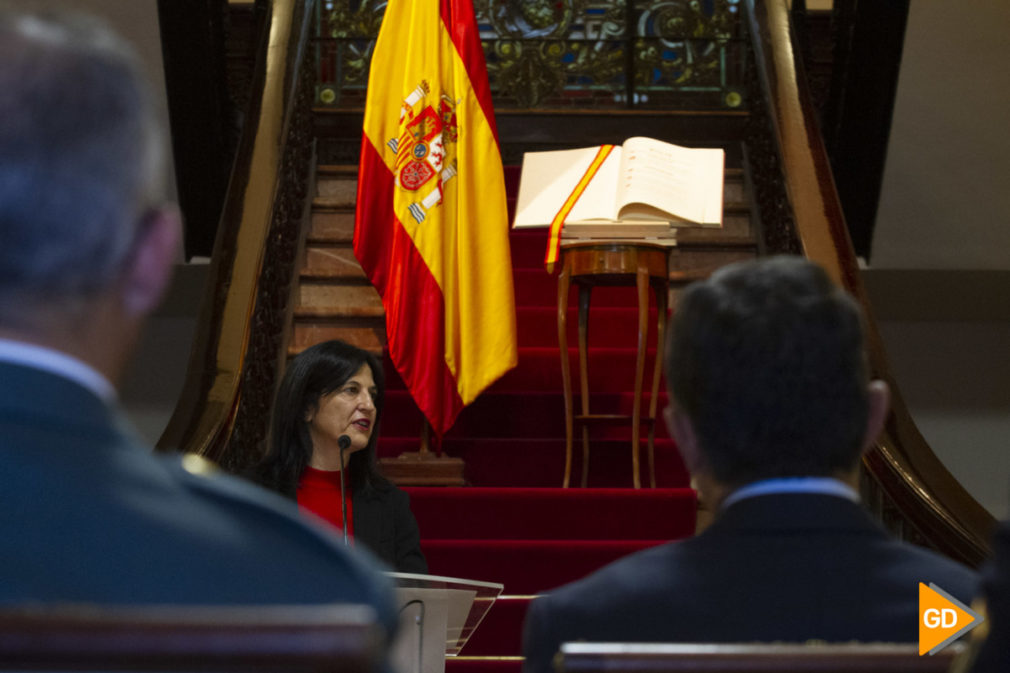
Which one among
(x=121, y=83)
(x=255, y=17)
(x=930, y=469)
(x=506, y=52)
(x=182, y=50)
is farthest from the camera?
(x=506, y=52)

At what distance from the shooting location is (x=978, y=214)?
6.39m

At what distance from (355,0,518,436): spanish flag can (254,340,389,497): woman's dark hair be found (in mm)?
790

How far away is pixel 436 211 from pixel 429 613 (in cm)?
248

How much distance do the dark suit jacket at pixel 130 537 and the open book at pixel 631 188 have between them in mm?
3414

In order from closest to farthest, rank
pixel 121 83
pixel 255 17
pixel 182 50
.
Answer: pixel 121 83
pixel 182 50
pixel 255 17

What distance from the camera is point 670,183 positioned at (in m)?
4.14

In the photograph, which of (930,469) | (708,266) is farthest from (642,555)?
(708,266)

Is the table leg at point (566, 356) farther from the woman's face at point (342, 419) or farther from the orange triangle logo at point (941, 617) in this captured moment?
the orange triangle logo at point (941, 617)

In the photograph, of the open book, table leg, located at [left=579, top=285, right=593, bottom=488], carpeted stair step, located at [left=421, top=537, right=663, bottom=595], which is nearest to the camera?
carpeted stair step, located at [left=421, top=537, right=663, bottom=595]

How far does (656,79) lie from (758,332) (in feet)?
21.2

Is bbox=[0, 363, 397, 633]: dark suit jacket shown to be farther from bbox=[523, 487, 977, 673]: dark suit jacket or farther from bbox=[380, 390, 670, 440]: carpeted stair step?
bbox=[380, 390, 670, 440]: carpeted stair step

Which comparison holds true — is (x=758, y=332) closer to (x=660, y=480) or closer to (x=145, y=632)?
(x=145, y=632)

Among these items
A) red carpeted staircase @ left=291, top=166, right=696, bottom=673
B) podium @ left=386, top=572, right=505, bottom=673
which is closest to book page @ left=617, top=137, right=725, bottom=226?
red carpeted staircase @ left=291, top=166, right=696, bottom=673

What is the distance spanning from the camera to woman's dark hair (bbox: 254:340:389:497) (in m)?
3.46
